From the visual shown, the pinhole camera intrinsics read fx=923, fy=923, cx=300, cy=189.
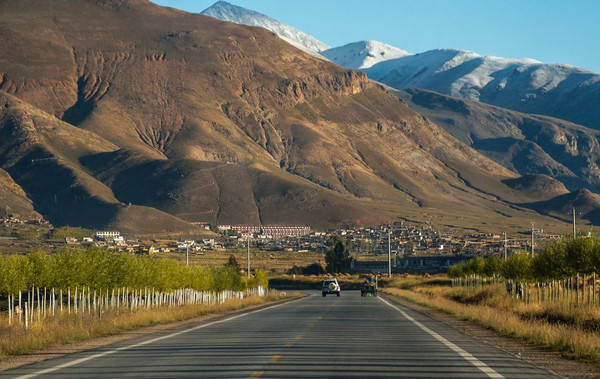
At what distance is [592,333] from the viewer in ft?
92.3

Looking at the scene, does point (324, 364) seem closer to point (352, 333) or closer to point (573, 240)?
point (352, 333)

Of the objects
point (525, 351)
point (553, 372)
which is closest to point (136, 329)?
point (525, 351)

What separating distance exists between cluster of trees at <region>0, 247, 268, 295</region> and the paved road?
15.9m

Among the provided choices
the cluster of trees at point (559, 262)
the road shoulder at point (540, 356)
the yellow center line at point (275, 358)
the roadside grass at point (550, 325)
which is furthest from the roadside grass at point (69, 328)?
the cluster of trees at point (559, 262)

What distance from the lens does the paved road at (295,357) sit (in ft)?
60.9

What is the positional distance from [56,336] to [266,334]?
691cm

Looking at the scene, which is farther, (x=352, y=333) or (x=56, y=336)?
(x=352, y=333)

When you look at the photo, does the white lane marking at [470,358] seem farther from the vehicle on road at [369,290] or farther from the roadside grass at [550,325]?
the vehicle on road at [369,290]

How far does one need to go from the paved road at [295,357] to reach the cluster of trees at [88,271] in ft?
52.1

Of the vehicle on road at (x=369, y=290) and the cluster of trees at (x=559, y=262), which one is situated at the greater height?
the cluster of trees at (x=559, y=262)

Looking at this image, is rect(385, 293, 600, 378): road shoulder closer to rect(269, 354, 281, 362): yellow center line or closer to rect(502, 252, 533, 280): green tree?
rect(269, 354, 281, 362): yellow center line

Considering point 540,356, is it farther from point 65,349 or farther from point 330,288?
point 330,288

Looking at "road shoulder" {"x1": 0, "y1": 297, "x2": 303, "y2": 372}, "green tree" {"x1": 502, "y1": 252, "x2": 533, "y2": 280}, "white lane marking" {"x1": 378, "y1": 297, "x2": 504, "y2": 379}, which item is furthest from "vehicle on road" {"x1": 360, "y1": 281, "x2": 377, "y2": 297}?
"white lane marking" {"x1": 378, "y1": 297, "x2": 504, "y2": 379}

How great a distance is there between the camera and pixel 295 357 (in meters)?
21.7
